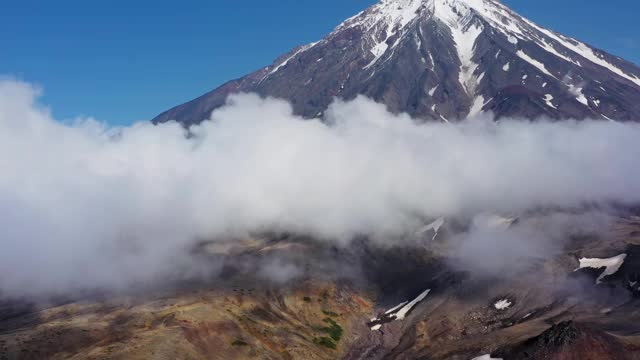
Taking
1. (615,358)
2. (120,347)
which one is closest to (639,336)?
(615,358)

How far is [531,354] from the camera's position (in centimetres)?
18662

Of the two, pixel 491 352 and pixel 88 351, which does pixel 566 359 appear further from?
pixel 88 351

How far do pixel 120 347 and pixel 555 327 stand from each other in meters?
128

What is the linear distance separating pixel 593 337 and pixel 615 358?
862 cm

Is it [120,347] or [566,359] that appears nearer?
[566,359]

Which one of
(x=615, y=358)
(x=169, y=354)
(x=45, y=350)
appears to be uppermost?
(x=45, y=350)

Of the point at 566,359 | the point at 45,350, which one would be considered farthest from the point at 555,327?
the point at 45,350

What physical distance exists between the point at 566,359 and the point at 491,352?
22870 millimetres

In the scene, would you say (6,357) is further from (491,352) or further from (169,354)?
(491,352)

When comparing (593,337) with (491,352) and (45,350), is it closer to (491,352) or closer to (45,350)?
(491,352)

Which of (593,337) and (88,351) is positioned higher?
(88,351)

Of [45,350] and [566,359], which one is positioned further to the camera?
[45,350]

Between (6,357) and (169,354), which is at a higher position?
(6,357)

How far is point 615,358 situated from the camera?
180500 mm
